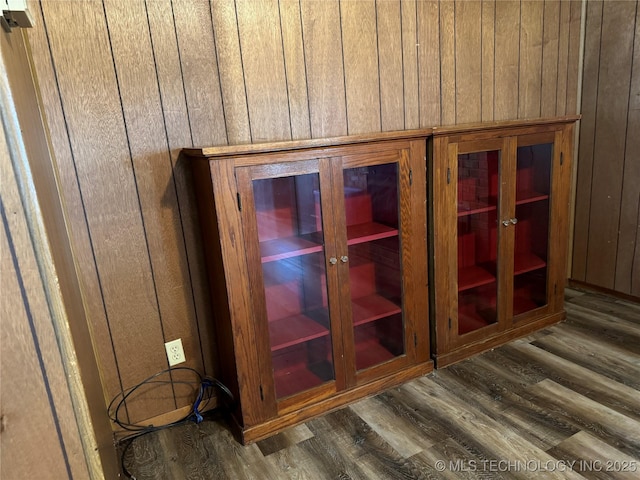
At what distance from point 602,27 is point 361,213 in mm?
2114

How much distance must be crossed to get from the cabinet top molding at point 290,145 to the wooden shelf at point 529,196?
74 cm

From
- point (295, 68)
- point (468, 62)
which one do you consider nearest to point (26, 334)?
point (295, 68)

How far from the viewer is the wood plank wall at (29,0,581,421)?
165 cm

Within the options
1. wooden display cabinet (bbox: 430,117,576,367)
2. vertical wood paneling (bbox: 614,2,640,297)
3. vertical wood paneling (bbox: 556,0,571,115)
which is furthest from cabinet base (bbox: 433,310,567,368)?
vertical wood paneling (bbox: 556,0,571,115)

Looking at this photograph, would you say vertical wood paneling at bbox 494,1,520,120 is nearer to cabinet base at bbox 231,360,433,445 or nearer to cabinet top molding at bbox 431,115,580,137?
cabinet top molding at bbox 431,115,580,137

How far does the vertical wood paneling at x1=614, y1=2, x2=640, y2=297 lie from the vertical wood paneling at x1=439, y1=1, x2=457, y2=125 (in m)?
1.19

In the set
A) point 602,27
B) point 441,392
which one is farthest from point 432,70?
point 441,392

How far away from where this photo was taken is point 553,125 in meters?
2.37

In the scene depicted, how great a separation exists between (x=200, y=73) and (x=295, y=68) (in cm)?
43

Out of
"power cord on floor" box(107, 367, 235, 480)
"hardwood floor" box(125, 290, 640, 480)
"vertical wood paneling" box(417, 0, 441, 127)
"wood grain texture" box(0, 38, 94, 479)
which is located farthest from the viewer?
"vertical wood paneling" box(417, 0, 441, 127)

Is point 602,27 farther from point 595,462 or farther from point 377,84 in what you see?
point 595,462

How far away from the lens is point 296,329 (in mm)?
1964

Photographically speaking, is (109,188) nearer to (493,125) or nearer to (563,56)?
(493,125)

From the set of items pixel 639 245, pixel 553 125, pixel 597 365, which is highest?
pixel 553 125
